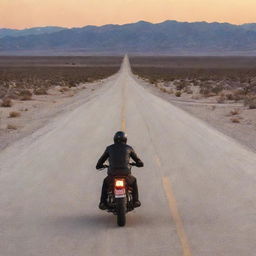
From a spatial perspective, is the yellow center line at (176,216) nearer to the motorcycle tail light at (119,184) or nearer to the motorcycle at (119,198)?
the motorcycle at (119,198)

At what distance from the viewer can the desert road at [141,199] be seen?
25.4 ft

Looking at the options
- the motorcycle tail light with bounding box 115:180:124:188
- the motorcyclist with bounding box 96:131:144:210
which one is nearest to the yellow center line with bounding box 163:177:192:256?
the motorcyclist with bounding box 96:131:144:210

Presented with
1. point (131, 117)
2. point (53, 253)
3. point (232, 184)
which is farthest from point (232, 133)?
point (53, 253)

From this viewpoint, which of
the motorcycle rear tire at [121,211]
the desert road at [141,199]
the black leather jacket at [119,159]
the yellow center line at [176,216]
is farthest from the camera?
the black leather jacket at [119,159]

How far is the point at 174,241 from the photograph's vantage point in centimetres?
785

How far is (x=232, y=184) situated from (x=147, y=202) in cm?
237

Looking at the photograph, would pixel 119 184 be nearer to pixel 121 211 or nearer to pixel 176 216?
pixel 121 211

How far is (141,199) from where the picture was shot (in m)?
10.5

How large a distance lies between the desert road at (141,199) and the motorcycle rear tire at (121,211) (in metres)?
0.09

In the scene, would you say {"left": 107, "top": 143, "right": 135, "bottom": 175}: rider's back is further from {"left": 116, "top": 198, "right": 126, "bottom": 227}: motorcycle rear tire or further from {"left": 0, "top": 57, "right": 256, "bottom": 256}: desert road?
{"left": 0, "top": 57, "right": 256, "bottom": 256}: desert road

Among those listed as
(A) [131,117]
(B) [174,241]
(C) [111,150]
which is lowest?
(A) [131,117]

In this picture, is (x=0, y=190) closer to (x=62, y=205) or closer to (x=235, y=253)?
(x=62, y=205)

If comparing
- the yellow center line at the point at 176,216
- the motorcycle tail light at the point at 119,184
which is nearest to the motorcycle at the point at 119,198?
the motorcycle tail light at the point at 119,184

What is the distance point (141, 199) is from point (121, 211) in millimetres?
1981
